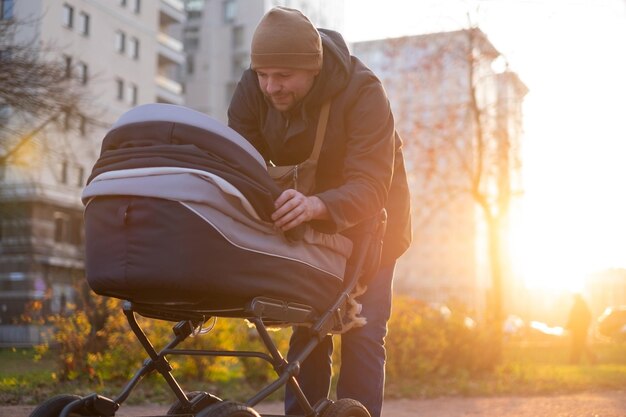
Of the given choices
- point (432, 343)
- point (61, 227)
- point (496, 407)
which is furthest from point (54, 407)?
point (61, 227)

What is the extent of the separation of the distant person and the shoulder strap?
17347 mm

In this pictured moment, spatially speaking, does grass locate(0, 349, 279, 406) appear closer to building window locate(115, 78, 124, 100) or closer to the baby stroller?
the baby stroller

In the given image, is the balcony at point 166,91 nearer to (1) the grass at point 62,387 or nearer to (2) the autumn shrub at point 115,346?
(1) the grass at point 62,387

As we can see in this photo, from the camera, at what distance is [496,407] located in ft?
28.0

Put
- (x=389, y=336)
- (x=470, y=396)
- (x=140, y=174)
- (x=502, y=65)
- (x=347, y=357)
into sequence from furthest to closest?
(x=502, y=65), (x=389, y=336), (x=470, y=396), (x=347, y=357), (x=140, y=174)

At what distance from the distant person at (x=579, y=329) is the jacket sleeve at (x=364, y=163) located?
56.8 ft

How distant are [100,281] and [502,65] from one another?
53.0 feet

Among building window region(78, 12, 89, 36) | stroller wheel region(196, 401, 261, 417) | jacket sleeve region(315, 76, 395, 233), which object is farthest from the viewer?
building window region(78, 12, 89, 36)

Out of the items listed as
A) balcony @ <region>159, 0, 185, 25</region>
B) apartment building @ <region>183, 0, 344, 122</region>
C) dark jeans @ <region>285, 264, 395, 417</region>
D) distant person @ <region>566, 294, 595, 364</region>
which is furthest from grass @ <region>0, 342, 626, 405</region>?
apartment building @ <region>183, 0, 344, 122</region>

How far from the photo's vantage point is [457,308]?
12.6 meters

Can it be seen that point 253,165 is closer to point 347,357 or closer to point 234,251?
point 234,251

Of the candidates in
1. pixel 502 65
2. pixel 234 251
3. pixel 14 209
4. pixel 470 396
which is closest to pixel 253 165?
pixel 234 251

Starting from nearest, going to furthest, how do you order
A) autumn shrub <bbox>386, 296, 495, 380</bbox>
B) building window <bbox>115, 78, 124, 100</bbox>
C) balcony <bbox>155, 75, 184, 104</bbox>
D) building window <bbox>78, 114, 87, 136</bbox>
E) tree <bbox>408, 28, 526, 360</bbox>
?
autumn shrub <bbox>386, 296, 495, 380</bbox> < tree <bbox>408, 28, 526, 360</bbox> < building window <bbox>78, 114, 87, 136</bbox> < building window <bbox>115, 78, 124, 100</bbox> < balcony <bbox>155, 75, 184, 104</bbox>

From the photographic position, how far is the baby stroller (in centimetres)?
304
